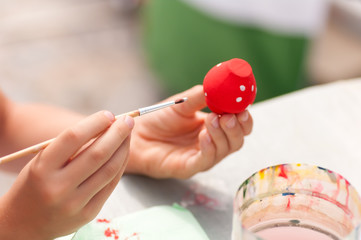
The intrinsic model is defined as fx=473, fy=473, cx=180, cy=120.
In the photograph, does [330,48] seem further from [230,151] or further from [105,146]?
[105,146]

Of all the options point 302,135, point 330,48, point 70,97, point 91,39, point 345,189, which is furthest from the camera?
point 91,39

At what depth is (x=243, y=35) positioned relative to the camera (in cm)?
137

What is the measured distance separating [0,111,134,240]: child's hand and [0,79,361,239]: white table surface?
0.11 meters

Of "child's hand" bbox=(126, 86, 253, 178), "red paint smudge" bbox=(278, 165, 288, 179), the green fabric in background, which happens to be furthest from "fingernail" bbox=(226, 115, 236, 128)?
the green fabric in background

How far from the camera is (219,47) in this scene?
1.39 meters

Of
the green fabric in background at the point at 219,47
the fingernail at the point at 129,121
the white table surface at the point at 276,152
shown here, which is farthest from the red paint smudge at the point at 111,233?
the green fabric in background at the point at 219,47

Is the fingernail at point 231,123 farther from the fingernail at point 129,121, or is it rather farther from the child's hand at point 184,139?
the fingernail at point 129,121

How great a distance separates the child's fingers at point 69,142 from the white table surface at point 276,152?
148 mm

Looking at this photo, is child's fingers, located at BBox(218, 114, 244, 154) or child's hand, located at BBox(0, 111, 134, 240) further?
child's fingers, located at BBox(218, 114, 244, 154)

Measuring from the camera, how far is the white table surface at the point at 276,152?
61 centimetres

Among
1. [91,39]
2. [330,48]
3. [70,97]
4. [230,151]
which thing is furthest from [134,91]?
[230,151]

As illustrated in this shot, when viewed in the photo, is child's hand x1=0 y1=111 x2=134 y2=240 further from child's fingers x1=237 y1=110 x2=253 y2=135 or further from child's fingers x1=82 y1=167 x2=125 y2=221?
child's fingers x1=237 y1=110 x2=253 y2=135

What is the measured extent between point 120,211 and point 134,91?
122 centimetres

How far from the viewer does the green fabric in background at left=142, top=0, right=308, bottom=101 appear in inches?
53.6
